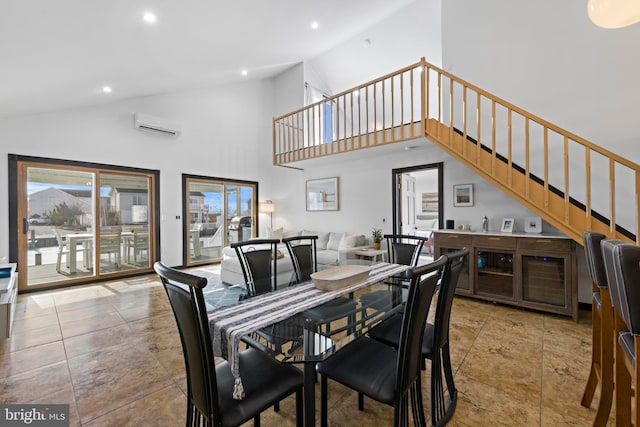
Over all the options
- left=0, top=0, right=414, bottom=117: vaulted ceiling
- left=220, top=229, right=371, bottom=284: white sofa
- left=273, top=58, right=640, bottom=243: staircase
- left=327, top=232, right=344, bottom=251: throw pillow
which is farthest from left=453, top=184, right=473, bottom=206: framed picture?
left=0, top=0, right=414, bottom=117: vaulted ceiling

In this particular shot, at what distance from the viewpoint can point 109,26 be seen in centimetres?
259

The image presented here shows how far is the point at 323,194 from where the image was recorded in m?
6.19

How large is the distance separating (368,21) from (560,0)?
291 centimetres

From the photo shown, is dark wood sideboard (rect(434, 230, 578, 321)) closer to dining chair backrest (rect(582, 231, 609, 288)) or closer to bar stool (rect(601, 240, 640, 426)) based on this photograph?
dining chair backrest (rect(582, 231, 609, 288))

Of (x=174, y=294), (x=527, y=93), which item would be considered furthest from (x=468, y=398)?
(x=527, y=93)

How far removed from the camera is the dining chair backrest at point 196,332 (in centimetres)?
91

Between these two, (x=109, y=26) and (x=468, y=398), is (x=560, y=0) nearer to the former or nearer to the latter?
(x=468, y=398)

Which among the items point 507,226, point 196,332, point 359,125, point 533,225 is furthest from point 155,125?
point 533,225

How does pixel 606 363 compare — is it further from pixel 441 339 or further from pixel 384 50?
pixel 384 50

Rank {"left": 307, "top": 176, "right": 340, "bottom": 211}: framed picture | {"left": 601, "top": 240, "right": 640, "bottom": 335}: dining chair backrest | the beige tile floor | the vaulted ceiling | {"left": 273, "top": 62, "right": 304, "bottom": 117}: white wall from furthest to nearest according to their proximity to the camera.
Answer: {"left": 273, "top": 62, "right": 304, "bottom": 117}: white wall → {"left": 307, "top": 176, "right": 340, "bottom": 211}: framed picture → the vaulted ceiling → the beige tile floor → {"left": 601, "top": 240, "right": 640, "bottom": 335}: dining chair backrest

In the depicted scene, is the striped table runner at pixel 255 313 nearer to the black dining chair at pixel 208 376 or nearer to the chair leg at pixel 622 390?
the black dining chair at pixel 208 376

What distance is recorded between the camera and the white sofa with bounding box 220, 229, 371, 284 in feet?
14.0

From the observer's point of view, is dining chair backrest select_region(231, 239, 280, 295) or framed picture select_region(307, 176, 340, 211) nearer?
dining chair backrest select_region(231, 239, 280, 295)

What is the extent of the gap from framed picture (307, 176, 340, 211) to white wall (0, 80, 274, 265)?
4.73 ft
